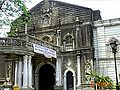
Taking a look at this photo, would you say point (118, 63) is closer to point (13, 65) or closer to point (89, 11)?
point (89, 11)

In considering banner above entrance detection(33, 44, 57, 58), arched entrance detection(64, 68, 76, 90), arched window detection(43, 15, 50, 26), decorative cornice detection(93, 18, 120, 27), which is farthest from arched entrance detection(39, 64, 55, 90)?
decorative cornice detection(93, 18, 120, 27)

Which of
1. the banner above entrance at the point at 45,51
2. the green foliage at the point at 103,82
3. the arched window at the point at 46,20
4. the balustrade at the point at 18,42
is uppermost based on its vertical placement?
the arched window at the point at 46,20

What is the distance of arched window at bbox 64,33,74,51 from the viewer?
977 inches

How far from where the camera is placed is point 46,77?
26.7 metres

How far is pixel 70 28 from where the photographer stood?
82.8ft

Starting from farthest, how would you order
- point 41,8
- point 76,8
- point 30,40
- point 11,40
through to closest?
point 41,8 → point 76,8 → point 30,40 → point 11,40

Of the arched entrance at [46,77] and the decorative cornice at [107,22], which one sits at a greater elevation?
the decorative cornice at [107,22]

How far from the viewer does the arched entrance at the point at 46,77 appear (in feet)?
86.3

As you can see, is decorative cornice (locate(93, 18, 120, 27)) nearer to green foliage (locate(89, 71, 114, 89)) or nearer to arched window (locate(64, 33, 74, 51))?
arched window (locate(64, 33, 74, 51))

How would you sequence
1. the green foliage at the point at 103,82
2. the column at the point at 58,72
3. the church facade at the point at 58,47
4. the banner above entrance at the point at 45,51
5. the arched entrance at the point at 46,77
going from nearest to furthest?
the green foliage at the point at 103,82, the banner above entrance at the point at 45,51, the church facade at the point at 58,47, the column at the point at 58,72, the arched entrance at the point at 46,77

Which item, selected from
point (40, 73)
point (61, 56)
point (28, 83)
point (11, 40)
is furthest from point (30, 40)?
point (40, 73)

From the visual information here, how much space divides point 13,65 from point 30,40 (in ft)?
19.9

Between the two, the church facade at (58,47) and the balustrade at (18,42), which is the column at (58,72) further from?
the balustrade at (18,42)

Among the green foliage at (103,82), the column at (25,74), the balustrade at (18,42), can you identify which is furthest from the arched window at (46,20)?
the green foliage at (103,82)
